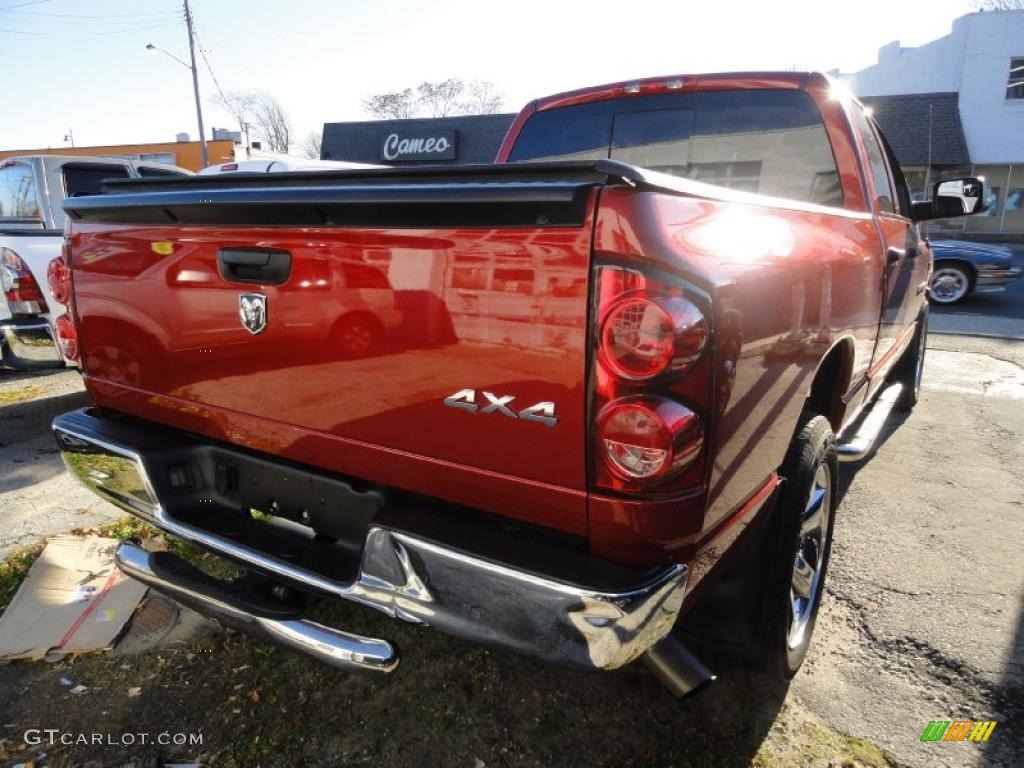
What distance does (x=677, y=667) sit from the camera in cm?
168

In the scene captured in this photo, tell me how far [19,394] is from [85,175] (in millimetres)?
2493

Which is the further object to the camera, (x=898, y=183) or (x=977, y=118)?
(x=977, y=118)

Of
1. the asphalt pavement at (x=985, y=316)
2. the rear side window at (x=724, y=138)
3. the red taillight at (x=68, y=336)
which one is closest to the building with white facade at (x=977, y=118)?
the asphalt pavement at (x=985, y=316)

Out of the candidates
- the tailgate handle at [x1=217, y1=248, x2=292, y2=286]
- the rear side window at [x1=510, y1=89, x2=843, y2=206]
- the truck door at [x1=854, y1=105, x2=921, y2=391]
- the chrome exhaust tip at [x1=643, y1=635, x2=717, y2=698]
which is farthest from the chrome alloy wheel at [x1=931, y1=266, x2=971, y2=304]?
the tailgate handle at [x1=217, y1=248, x2=292, y2=286]

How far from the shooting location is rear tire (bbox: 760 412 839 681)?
78.7 inches

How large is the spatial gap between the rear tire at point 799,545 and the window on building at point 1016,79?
29.5 metres

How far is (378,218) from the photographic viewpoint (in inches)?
63.1

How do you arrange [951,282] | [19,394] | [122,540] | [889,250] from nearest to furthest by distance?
[122,540] → [889,250] → [19,394] → [951,282]

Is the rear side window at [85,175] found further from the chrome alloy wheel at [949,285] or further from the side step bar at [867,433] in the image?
the chrome alloy wheel at [949,285]

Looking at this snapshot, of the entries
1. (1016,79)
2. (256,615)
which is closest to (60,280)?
(256,615)

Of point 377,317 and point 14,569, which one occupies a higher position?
point 377,317

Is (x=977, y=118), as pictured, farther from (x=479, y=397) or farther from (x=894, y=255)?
(x=479, y=397)

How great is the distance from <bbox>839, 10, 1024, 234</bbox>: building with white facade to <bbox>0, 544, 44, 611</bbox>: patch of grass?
89.2ft

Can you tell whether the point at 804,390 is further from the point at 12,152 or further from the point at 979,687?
the point at 12,152
